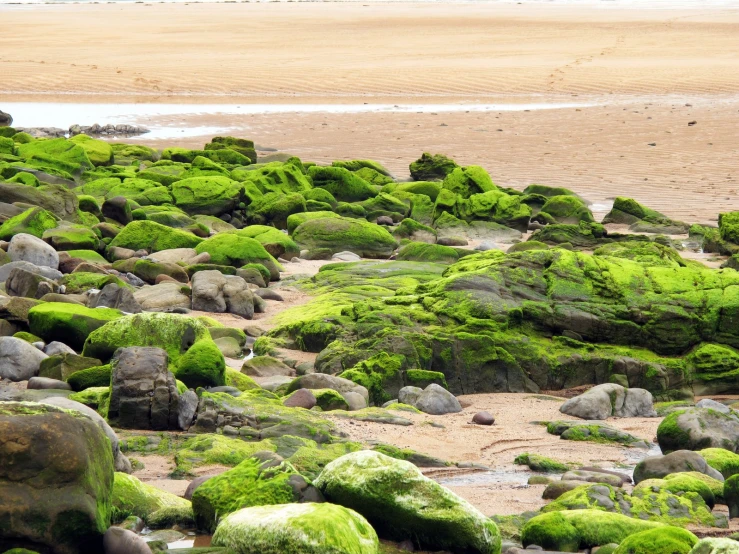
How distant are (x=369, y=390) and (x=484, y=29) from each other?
3690 cm

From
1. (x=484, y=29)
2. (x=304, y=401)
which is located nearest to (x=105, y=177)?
(x=304, y=401)

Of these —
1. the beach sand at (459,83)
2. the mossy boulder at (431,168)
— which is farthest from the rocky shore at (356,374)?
the beach sand at (459,83)

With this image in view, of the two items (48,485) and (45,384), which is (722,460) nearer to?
(48,485)

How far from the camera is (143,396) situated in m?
5.67

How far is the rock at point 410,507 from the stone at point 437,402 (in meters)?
2.29

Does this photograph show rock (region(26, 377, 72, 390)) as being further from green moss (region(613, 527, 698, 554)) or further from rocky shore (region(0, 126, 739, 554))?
green moss (region(613, 527, 698, 554))

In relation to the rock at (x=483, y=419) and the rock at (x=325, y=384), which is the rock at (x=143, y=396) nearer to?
the rock at (x=325, y=384)

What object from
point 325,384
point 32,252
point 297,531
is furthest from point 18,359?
point 297,531

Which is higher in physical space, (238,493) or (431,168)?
(238,493)

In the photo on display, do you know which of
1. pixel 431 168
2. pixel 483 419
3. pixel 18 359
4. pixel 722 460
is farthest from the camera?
pixel 431 168

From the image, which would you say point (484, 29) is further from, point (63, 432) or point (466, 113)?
point (63, 432)

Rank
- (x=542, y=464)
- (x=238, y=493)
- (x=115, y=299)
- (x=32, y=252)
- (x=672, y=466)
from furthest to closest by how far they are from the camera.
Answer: (x=32, y=252) → (x=115, y=299) → (x=542, y=464) → (x=672, y=466) → (x=238, y=493)

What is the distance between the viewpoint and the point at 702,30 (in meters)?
40.9

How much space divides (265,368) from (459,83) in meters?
21.6
